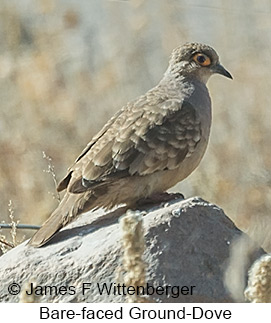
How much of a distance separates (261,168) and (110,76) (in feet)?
4.02

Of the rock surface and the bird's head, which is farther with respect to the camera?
the bird's head

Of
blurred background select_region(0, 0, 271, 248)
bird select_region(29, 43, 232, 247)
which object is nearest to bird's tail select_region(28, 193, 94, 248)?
bird select_region(29, 43, 232, 247)

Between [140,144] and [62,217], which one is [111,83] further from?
[62,217]

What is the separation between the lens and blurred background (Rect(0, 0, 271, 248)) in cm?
663

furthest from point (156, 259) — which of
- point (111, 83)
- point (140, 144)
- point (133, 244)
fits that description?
point (111, 83)

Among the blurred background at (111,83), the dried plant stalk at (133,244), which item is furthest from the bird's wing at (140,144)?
the blurred background at (111,83)

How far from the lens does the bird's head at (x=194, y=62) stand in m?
5.08

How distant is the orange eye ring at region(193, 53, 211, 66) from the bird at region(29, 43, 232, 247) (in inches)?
11.1

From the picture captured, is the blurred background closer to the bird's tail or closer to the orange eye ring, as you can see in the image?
the orange eye ring

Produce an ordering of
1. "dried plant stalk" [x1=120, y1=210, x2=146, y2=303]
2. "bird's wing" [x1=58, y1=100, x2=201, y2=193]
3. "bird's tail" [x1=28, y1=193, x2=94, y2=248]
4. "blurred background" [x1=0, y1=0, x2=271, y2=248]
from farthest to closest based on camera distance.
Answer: "blurred background" [x1=0, y1=0, x2=271, y2=248]
"bird's wing" [x1=58, y1=100, x2=201, y2=193]
"bird's tail" [x1=28, y1=193, x2=94, y2=248]
"dried plant stalk" [x1=120, y1=210, x2=146, y2=303]

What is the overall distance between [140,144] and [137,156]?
6 centimetres

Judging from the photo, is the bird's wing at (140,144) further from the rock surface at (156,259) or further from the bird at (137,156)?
the rock surface at (156,259)
